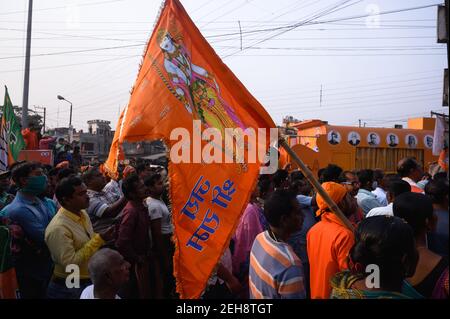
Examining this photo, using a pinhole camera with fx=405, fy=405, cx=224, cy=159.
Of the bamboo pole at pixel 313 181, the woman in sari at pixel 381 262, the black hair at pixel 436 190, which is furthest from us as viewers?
the black hair at pixel 436 190

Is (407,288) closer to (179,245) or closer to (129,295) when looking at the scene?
(179,245)

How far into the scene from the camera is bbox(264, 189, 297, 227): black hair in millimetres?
2670

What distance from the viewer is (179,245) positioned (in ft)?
8.51

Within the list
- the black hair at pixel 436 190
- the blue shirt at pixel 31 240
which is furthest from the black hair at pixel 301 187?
the blue shirt at pixel 31 240

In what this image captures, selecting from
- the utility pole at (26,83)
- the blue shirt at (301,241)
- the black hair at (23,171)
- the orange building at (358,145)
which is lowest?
the blue shirt at (301,241)

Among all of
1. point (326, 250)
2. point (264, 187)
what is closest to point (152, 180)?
point (264, 187)

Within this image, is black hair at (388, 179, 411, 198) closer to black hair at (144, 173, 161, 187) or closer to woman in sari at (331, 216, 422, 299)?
woman in sari at (331, 216, 422, 299)

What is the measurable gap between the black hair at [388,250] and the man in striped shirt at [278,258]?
48 centimetres

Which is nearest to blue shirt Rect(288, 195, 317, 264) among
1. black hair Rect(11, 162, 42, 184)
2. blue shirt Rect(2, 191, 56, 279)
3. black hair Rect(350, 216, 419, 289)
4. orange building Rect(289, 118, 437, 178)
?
black hair Rect(350, 216, 419, 289)

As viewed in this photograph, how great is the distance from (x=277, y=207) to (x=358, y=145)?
12448mm

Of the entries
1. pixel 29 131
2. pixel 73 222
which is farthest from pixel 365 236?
pixel 29 131

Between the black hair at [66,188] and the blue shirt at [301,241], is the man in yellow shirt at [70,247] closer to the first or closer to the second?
the black hair at [66,188]

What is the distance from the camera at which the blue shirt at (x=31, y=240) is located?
3.79 metres
